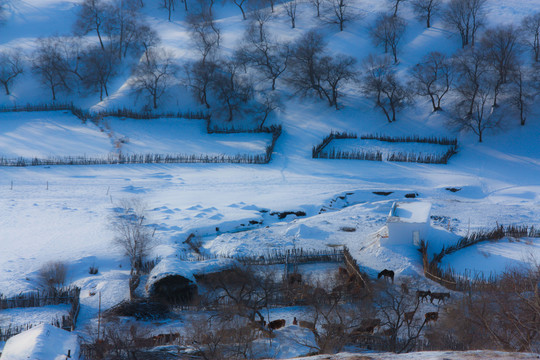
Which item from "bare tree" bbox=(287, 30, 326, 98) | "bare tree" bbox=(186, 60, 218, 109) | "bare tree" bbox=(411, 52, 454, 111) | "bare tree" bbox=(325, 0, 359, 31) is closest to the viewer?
"bare tree" bbox=(411, 52, 454, 111)

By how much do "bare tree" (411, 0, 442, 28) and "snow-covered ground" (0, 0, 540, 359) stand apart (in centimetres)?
109

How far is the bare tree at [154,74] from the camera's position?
128ft

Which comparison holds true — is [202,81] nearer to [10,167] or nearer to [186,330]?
[10,167]

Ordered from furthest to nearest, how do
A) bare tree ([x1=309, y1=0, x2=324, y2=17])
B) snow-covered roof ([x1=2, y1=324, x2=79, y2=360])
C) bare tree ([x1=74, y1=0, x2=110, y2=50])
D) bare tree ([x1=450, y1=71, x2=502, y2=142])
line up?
bare tree ([x1=74, y1=0, x2=110, y2=50]) < bare tree ([x1=309, y1=0, x2=324, y2=17]) < bare tree ([x1=450, y1=71, x2=502, y2=142]) < snow-covered roof ([x1=2, y1=324, x2=79, y2=360])

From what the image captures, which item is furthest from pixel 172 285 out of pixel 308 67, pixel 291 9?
pixel 291 9

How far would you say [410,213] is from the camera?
779 inches

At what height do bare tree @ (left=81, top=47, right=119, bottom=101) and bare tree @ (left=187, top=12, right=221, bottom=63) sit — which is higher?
bare tree @ (left=187, top=12, right=221, bottom=63)

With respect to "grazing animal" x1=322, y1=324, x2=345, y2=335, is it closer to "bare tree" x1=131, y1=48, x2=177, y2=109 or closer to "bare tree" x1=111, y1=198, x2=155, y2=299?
"bare tree" x1=111, y1=198, x2=155, y2=299

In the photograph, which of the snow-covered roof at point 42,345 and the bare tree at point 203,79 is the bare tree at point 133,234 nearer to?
the snow-covered roof at point 42,345

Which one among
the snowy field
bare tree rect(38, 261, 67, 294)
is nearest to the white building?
bare tree rect(38, 261, 67, 294)

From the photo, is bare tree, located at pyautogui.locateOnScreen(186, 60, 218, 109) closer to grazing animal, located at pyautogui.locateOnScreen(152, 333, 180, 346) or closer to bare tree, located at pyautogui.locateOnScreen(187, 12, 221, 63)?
bare tree, located at pyautogui.locateOnScreen(187, 12, 221, 63)

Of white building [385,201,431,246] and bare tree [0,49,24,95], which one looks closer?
white building [385,201,431,246]

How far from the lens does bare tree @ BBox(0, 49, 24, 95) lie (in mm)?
41928

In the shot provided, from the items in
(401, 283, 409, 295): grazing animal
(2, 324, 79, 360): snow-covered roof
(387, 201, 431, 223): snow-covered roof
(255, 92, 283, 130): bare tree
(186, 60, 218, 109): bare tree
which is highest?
(186, 60, 218, 109): bare tree
